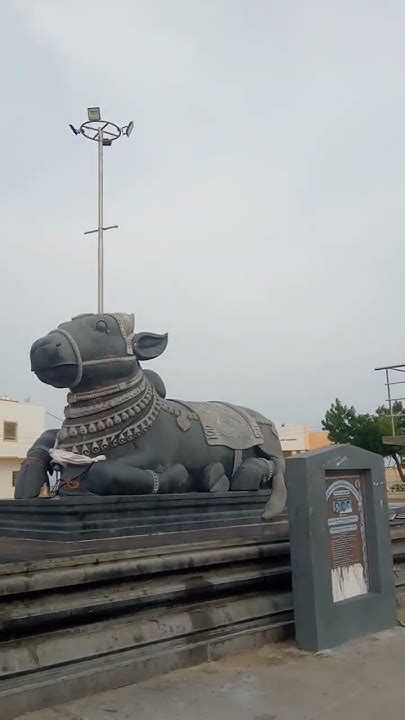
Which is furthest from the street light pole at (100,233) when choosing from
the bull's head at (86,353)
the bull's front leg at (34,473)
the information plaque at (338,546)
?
the information plaque at (338,546)

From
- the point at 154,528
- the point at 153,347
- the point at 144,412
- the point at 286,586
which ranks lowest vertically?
the point at 286,586

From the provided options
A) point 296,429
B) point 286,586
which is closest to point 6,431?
point 296,429

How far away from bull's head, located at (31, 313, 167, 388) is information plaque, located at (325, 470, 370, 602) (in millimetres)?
2511

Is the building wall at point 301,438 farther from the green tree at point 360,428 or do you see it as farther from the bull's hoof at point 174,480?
the bull's hoof at point 174,480

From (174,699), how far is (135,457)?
9.93ft

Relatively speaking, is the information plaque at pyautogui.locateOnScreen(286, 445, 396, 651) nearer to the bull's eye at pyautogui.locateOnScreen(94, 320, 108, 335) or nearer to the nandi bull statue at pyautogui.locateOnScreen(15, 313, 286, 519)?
the nandi bull statue at pyautogui.locateOnScreen(15, 313, 286, 519)

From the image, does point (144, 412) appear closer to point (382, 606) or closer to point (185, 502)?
point (185, 502)

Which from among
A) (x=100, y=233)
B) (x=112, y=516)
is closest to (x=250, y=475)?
(x=112, y=516)

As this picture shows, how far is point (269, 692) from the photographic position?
3443 millimetres

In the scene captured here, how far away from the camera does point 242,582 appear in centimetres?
441

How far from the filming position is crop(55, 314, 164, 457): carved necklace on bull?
618 cm

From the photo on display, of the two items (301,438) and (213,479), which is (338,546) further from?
(301,438)

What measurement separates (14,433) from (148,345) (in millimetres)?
23243

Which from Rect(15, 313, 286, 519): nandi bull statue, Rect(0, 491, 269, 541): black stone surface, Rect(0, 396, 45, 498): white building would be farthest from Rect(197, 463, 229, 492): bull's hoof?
Rect(0, 396, 45, 498): white building
